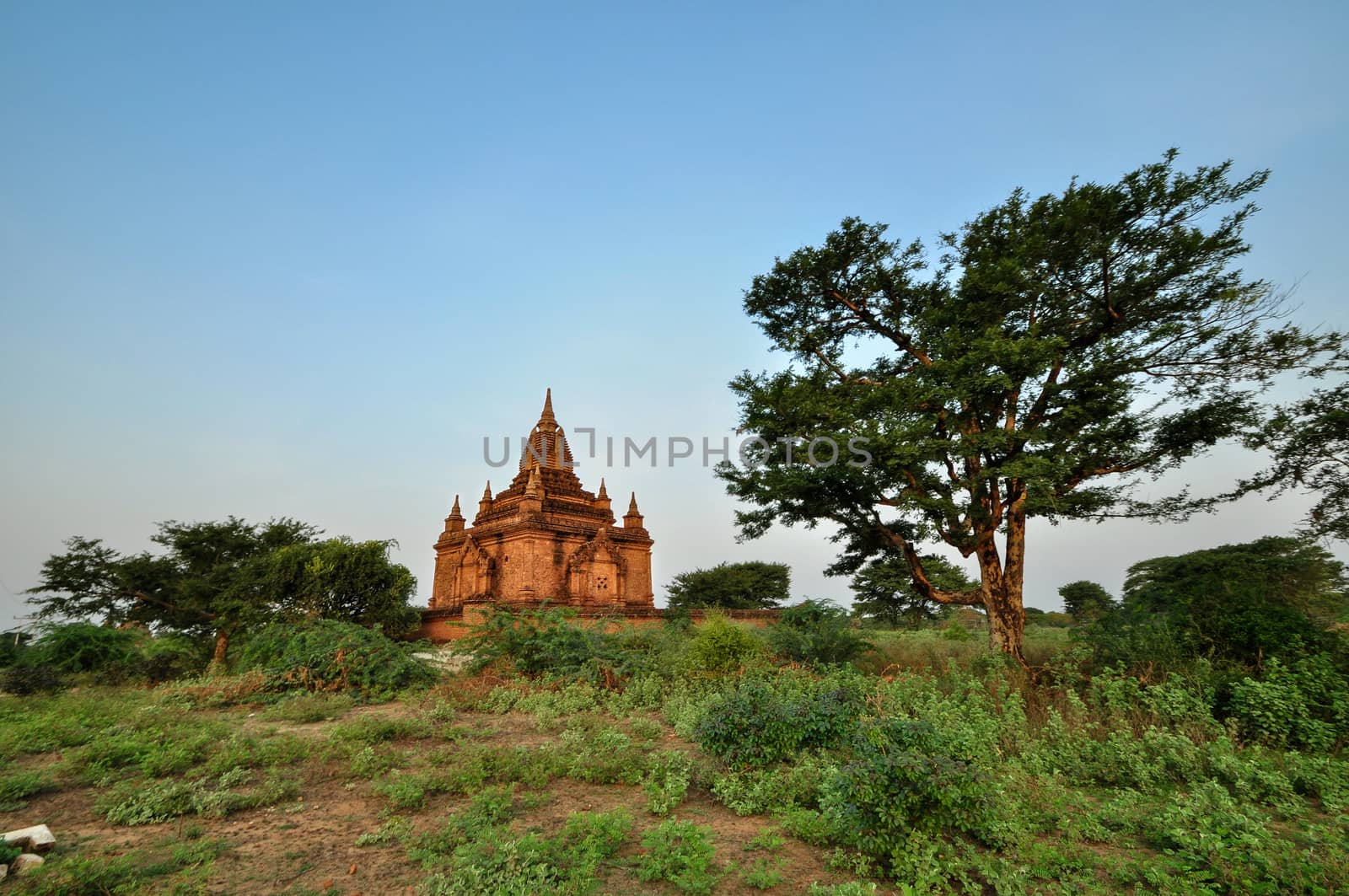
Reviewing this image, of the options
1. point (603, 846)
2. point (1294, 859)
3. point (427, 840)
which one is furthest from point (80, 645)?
point (1294, 859)

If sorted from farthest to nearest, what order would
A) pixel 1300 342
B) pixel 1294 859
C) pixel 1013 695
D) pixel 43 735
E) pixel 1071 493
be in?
pixel 1071 493, pixel 1300 342, pixel 1013 695, pixel 43 735, pixel 1294 859

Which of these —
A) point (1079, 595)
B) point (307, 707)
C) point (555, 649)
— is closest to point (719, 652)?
point (555, 649)

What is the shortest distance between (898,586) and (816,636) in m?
6.32

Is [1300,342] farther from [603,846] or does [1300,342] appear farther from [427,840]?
[427,840]

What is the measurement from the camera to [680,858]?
388 centimetres

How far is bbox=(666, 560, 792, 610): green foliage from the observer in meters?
34.4

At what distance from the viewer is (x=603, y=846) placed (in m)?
4.09

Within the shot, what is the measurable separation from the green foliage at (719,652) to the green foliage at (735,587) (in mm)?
23029

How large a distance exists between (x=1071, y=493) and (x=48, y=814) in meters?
13.5

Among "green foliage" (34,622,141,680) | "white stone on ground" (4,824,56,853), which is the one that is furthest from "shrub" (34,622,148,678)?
"white stone on ground" (4,824,56,853)

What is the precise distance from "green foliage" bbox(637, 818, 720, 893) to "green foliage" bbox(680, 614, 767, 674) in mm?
5896

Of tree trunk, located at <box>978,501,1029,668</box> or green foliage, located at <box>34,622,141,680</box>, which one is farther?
green foliage, located at <box>34,622,141,680</box>

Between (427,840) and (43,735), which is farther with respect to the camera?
(43,735)

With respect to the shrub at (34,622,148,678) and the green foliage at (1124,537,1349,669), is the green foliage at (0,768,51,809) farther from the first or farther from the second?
the green foliage at (1124,537,1349,669)
